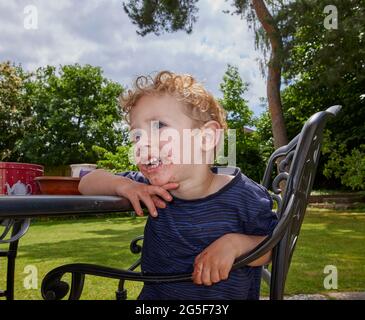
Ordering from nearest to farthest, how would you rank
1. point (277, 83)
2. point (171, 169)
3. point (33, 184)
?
point (171, 169), point (33, 184), point (277, 83)

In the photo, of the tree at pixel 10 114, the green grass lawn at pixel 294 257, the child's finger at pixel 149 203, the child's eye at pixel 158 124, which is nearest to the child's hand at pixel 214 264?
the child's finger at pixel 149 203

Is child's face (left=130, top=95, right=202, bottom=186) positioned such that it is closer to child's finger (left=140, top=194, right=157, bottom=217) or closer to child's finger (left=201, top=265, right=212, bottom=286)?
child's finger (left=140, top=194, right=157, bottom=217)

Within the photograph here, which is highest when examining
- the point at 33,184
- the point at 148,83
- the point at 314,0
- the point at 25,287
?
the point at 314,0

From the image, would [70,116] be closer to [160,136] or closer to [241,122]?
[241,122]

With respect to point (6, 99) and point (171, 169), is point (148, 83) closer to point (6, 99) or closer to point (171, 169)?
point (171, 169)

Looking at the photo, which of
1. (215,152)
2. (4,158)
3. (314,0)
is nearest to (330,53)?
(314,0)

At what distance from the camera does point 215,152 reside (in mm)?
1153

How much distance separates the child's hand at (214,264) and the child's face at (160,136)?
179 mm

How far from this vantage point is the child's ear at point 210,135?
1080mm

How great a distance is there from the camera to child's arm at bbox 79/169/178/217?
2.94 feet

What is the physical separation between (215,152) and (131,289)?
2.64m

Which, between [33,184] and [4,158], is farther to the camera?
[4,158]

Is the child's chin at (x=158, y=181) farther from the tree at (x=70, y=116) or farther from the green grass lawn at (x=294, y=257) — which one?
the tree at (x=70, y=116)

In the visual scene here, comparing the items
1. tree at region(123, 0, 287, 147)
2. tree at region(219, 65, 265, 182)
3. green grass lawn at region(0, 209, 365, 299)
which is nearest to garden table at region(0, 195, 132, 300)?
green grass lawn at region(0, 209, 365, 299)
